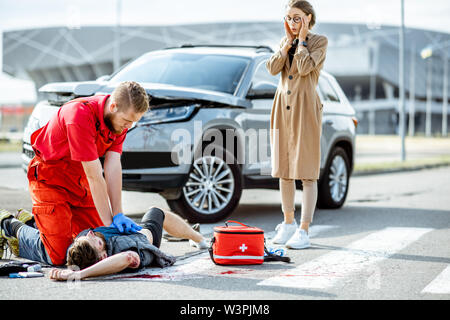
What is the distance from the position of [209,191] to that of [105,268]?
133 inches

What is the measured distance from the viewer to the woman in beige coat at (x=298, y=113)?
6.50 metres

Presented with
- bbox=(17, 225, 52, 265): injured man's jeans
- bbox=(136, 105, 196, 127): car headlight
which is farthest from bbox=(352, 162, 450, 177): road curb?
bbox=(17, 225, 52, 265): injured man's jeans

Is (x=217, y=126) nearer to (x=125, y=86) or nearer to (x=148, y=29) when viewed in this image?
(x=125, y=86)

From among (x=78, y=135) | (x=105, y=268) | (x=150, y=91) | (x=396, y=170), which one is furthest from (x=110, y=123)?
(x=396, y=170)

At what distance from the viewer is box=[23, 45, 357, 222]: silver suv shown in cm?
764

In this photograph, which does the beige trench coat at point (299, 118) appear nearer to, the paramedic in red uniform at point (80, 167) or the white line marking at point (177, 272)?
the white line marking at point (177, 272)

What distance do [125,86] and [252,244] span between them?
153 centimetres

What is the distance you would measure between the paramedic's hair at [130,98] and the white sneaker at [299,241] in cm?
209

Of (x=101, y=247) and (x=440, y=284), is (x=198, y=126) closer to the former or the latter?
(x=101, y=247)

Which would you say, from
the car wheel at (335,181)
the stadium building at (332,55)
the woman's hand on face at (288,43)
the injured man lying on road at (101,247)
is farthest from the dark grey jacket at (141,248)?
the stadium building at (332,55)

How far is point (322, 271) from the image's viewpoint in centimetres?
529

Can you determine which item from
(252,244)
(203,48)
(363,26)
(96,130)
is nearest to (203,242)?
(252,244)

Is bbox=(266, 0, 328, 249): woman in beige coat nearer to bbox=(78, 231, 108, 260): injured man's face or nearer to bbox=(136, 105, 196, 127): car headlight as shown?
bbox=(136, 105, 196, 127): car headlight

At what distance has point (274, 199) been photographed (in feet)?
38.4
